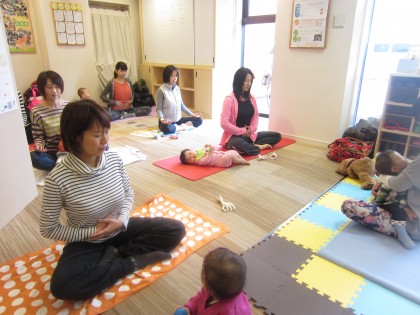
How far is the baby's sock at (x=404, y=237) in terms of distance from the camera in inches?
69.5

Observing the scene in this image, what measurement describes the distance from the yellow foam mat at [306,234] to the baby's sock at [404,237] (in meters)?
0.38

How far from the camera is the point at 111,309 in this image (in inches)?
53.8

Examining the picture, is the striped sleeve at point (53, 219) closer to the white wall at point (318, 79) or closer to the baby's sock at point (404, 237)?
the baby's sock at point (404, 237)

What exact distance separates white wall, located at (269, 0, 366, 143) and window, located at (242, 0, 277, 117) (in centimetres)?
89

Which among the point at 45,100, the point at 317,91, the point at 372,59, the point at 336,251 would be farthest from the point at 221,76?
the point at 336,251

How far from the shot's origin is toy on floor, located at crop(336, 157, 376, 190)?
2592 mm

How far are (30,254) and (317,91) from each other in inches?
132

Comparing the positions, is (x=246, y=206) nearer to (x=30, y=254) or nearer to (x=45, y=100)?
(x=30, y=254)

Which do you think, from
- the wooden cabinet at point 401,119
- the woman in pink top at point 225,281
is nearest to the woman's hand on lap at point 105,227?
the woman in pink top at point 225,281

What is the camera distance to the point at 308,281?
153cm

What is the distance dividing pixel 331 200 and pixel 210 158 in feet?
3.97

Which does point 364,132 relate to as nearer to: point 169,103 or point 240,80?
point 240,80

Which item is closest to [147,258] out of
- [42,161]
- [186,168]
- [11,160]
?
[11,160]

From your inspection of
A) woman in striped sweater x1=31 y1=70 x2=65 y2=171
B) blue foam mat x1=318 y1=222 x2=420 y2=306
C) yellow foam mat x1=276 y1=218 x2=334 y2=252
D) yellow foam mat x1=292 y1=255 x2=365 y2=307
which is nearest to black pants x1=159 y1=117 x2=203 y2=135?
woman in striped sweater x1=31 y1=70 x2=65 y2=171
